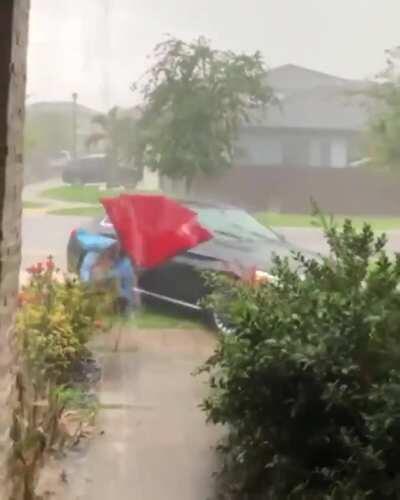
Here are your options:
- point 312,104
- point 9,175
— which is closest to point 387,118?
point 312,104

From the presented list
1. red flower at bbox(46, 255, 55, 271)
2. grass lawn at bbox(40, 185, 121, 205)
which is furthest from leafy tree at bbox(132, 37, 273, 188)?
red flower at bbox(46, 255, 55, 271)

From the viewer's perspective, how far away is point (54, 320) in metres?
2.75

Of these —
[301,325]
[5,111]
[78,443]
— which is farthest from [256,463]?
[5,111]

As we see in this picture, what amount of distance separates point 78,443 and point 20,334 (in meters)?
0.36

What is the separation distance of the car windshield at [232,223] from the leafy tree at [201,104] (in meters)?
0.10

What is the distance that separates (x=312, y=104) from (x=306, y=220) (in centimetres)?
33

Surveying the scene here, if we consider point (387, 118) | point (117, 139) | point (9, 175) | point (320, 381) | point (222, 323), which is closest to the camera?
point (9, 175)

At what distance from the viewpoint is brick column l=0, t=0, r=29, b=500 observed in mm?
2104

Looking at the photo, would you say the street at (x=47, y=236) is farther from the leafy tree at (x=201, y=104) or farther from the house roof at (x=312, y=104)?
the house roof at (x=312, y=104)

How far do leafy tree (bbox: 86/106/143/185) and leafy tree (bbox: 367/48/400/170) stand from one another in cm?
66

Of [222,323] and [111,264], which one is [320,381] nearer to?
[222,323]

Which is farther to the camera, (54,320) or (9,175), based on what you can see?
(54,320)

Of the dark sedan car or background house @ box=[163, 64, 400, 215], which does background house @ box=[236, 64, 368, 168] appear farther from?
the dark sedan car

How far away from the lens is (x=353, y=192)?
2789mm
